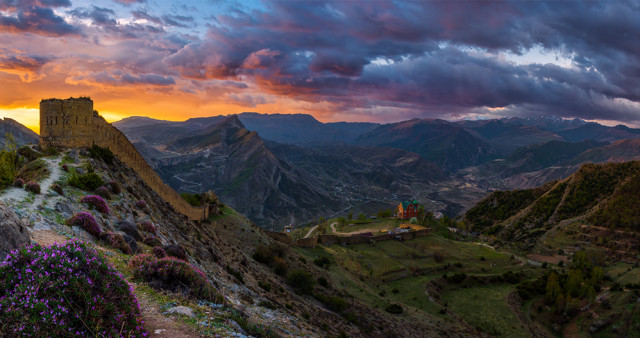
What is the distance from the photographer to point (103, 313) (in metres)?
8.53

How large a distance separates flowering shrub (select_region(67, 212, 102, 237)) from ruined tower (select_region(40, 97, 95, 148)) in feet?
61.6

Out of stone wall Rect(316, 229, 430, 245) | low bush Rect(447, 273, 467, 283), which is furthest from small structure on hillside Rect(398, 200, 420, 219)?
low bush Rect(447, 273, 467, 283)

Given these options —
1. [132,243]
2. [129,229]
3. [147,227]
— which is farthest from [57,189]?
[132,243]

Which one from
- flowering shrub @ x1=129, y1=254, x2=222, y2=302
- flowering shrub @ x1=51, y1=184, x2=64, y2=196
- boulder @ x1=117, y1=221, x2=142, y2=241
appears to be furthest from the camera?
flowering shrub @ x1=51, y1=184, x2=64, y2=196

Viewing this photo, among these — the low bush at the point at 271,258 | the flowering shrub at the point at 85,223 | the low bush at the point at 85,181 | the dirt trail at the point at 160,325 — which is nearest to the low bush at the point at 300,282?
the low bush at the point at 271,258

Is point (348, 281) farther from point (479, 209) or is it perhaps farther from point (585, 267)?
point (479, 209)

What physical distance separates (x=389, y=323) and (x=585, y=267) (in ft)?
211

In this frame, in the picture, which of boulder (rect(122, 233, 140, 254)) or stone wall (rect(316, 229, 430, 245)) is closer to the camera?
boulder (rect(122, 233, 140, 254))

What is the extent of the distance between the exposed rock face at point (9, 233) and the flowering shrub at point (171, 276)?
13.4 ft

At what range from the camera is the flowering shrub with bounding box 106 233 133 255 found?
18.4 m

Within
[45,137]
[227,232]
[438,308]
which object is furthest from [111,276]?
[438,308]

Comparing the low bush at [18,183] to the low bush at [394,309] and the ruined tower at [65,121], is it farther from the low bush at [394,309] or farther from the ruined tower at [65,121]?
the low bush at [394,309]

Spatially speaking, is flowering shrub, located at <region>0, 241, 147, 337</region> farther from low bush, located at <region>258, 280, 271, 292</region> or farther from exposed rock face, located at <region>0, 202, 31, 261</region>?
low bush, located at <region>258, 280, 271, 292</region>

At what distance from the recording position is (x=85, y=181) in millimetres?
25516
